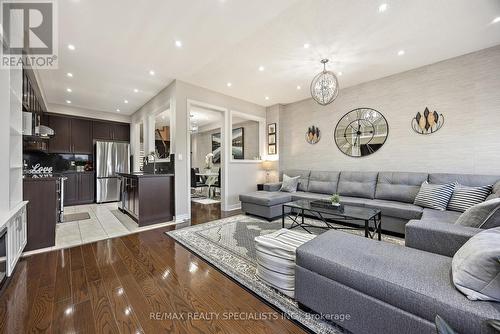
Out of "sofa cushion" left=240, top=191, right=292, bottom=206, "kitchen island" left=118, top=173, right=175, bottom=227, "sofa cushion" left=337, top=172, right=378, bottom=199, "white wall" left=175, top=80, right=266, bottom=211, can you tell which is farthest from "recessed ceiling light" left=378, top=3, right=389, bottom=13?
"kitchen island" left=118, top=173, right=175, bottom=227

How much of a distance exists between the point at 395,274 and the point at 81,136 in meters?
7.65

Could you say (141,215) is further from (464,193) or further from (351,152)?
(464,193)

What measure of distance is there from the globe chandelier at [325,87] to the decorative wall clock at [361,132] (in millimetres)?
1603

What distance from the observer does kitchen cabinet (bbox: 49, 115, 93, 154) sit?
5629 mm

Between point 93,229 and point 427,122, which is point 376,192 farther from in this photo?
point 93,229

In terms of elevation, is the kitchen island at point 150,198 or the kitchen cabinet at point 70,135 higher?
the kitchen cabinet at point 70,135

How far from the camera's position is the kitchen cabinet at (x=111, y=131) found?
20.6 ft

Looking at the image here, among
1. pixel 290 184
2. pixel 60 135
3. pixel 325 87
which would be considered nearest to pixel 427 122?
pixel 325 87

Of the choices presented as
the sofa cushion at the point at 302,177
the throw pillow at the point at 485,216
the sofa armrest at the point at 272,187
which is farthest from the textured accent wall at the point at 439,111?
the throw pillow at the point at 485,216

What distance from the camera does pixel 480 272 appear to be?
38.4 inches

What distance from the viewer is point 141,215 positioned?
12.0ft

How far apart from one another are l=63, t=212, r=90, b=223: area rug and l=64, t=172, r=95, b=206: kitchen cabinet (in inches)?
58.6

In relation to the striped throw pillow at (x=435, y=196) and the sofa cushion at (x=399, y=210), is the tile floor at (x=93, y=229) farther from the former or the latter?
the striped throw pillow at (x=435, y=196)

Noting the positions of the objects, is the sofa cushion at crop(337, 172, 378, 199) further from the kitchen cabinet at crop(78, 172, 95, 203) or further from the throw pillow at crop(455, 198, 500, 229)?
the kitchen cabinet at crop(78, 172, 95, 203)
